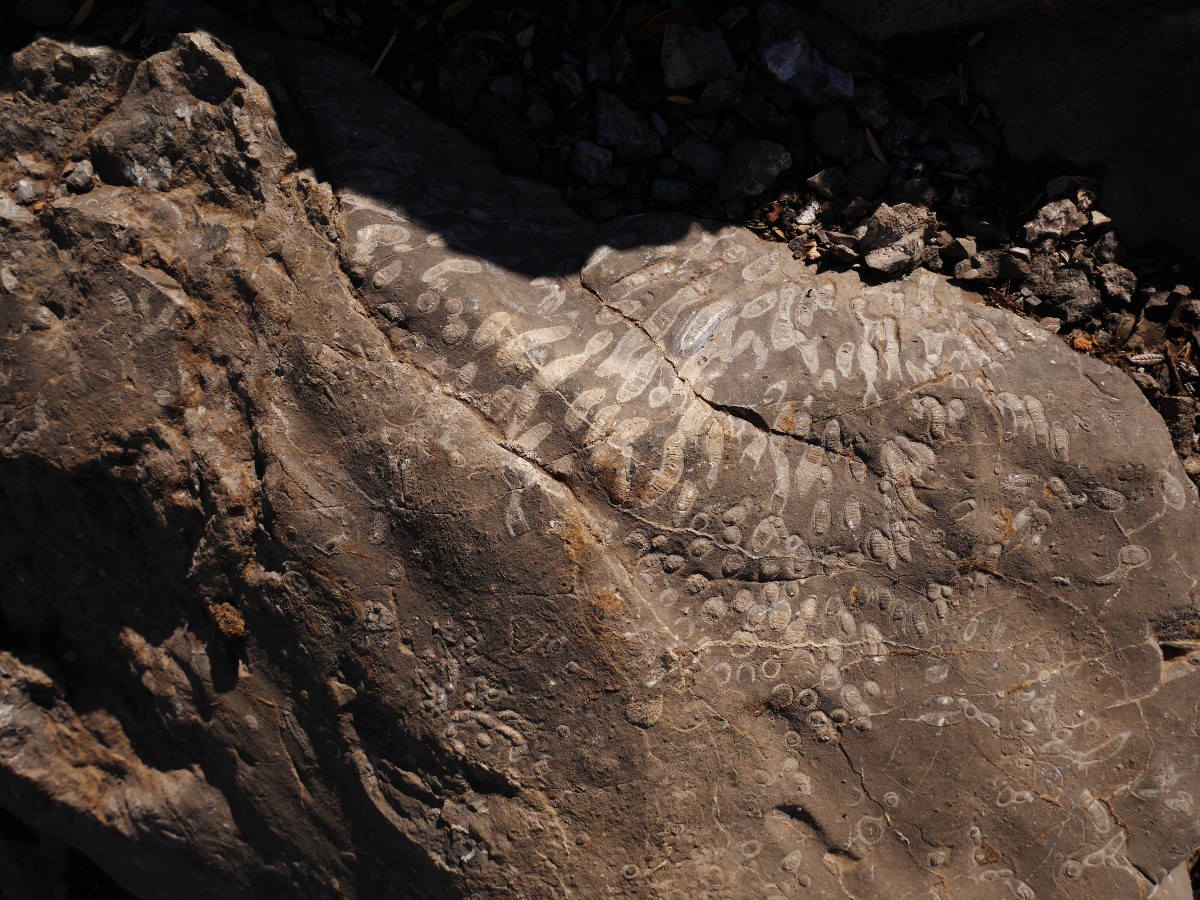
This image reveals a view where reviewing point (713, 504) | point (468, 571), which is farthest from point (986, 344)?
point (468, 571)

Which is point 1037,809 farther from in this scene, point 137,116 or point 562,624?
point 137,116

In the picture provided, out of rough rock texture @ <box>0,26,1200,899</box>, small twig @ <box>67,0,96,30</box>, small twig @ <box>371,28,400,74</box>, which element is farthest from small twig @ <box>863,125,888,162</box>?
small twig @ <box>67,0,96,30</box>

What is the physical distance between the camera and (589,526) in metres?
2.01

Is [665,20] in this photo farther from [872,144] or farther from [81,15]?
[81,15]

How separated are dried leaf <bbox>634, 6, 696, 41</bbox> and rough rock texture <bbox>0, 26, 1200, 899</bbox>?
0.78 m

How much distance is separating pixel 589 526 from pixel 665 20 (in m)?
1.52

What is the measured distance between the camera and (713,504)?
205cm

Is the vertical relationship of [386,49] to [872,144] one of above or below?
below

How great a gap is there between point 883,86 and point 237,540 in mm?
2147

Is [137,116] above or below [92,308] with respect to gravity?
above

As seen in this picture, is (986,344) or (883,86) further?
(883,86)

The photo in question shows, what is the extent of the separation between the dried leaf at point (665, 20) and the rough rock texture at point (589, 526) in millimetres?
778

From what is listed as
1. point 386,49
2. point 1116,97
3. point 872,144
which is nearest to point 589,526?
point 872,144

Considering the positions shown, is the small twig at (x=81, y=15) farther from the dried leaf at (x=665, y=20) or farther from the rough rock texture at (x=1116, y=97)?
the rough rock texture at (x=1116, y=97)
